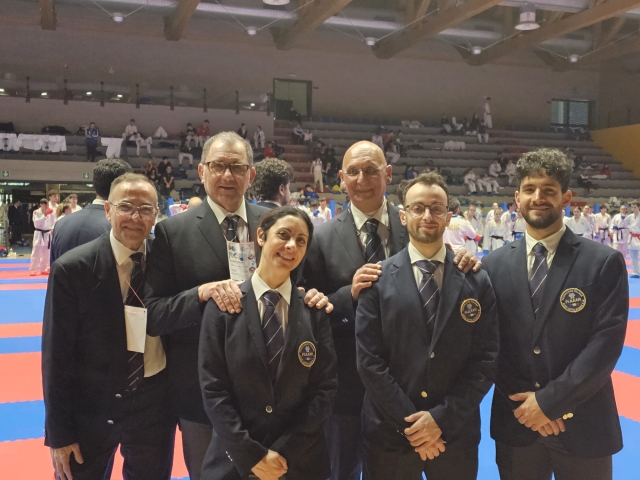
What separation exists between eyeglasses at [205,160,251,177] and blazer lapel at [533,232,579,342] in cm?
157

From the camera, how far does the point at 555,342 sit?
2678 mm

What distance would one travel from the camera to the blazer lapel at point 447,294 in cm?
260

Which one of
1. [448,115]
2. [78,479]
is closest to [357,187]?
[78,479]

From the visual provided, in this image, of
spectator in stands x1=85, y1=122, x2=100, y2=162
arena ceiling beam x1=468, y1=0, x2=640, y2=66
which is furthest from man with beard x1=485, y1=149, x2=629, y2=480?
spectator in stands x1=85, y1=122, x2=100, y2=162

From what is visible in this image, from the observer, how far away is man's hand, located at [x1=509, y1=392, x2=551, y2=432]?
2607 millimetres

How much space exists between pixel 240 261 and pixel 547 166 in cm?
154

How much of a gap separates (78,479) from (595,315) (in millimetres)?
2551

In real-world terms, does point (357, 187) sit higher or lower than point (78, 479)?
higher

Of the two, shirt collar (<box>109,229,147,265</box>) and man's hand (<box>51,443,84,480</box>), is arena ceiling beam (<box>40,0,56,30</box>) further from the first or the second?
man's hand (<box>51,443,84,480</box>)

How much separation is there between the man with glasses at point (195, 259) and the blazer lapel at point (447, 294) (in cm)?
95

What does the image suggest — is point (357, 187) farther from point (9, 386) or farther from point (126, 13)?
point (126, 13)

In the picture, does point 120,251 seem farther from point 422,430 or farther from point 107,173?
point 422,430

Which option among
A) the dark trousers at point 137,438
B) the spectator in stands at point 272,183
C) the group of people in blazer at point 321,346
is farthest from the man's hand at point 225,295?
the spectator in stands at point 272,183

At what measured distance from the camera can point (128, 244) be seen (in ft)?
9.37
